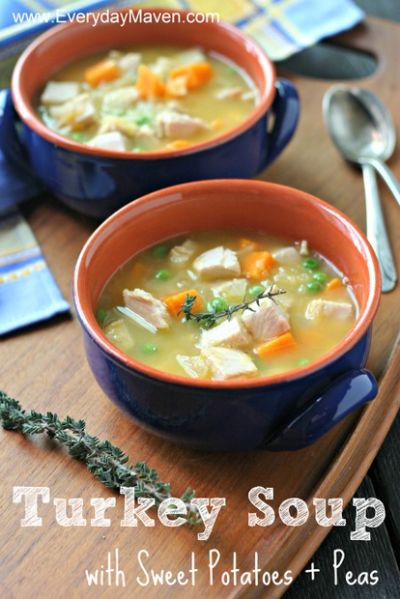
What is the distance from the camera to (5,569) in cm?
159

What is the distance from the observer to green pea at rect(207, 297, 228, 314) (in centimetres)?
188

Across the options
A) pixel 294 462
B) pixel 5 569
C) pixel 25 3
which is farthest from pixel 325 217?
pixel 25 3

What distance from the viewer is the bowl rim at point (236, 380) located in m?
1.58

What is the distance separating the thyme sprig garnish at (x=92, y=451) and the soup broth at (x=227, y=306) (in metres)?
0.18

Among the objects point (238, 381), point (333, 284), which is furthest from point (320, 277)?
point (238, 381)

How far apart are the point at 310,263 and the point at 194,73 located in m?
0.83

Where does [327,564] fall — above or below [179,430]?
below

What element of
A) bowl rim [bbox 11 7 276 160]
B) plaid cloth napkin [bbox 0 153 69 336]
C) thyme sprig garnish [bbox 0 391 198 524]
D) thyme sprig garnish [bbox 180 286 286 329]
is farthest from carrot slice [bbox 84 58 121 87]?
thyme sprig garnish [bbox 0 391 198 524]

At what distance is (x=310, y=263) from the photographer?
2.00 metres

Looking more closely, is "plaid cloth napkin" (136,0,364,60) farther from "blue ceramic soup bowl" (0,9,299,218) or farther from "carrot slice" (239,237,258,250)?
"carrot slice" (239,237,258,250)

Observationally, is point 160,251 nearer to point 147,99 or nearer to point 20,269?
point 20,269

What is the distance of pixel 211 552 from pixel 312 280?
635 millimetres

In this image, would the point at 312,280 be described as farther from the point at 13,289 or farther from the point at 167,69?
the point at 167,69

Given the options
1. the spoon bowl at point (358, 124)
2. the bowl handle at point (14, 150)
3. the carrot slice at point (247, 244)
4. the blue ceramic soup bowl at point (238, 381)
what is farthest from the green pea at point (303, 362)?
the bowl handle at point (14, 150)
